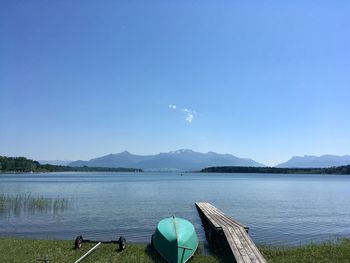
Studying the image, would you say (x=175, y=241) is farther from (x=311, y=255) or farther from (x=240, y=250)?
(x=311, y=255)

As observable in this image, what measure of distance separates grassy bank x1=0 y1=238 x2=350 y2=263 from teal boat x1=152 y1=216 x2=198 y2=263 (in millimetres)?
449

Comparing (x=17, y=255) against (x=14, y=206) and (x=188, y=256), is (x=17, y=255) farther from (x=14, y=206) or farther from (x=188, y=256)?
(x=14, y=206)

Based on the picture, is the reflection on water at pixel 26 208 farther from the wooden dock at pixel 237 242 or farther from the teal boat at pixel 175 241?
the teal boat at pixel 175 241

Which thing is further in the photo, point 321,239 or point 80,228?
point 80,228

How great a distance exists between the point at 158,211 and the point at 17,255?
82.6ft

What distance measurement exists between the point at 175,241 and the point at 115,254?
2.99 metres

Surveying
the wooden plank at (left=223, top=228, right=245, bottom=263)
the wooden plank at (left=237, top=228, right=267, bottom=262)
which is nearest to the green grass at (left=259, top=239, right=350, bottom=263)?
the wooden plank at (left=237, top=228, right=267, bottom=262)

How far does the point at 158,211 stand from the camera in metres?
42.2

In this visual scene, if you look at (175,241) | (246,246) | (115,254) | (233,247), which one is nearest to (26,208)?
(115,254)

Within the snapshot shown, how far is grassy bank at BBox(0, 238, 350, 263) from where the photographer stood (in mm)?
17219

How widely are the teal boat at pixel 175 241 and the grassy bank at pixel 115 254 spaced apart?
0.45 meters

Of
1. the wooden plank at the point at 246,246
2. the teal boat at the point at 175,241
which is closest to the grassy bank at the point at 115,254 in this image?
the teal boat at the point at 175,241

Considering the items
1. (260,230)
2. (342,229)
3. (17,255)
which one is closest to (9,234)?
(17,255)

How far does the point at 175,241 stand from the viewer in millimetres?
18125
